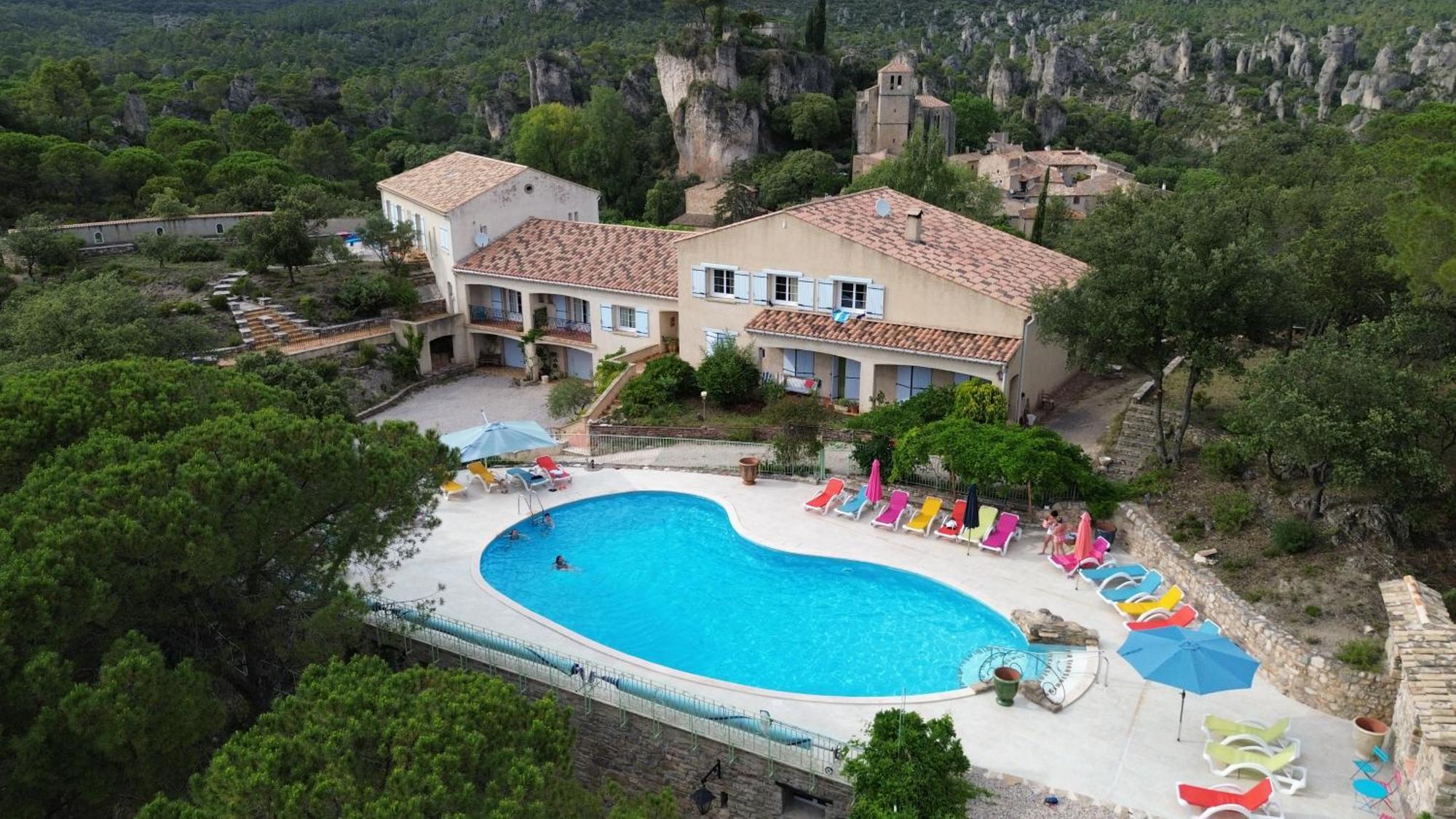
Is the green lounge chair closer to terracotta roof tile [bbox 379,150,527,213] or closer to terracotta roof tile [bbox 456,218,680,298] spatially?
terracotta roof tile [bbox 456,218,680,298]

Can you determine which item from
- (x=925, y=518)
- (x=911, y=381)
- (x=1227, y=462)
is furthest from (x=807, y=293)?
(x=1227, y=462)

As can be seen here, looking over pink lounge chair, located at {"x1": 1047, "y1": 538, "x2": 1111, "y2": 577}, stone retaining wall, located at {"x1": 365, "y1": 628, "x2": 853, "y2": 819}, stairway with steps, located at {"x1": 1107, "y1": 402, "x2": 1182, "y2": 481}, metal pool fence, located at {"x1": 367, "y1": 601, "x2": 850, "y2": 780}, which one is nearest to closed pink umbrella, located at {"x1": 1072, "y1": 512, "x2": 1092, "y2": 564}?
pink lounge chair, located at {"x1": 1047, "y1": 538, "x2": 1111, "y2": 577}

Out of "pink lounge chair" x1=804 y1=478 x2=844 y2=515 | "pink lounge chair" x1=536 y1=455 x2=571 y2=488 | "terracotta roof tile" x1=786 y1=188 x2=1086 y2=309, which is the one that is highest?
"terracotta roof tile" x1=786 y1=188 x2=1086 y2=309

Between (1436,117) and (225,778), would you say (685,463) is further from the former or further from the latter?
(1436,117)

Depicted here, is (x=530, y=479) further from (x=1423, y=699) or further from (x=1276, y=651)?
(x=1423, y=699)

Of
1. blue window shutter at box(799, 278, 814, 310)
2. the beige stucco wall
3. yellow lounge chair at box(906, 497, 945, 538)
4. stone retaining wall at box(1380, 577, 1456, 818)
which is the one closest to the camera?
stone retaining wall at box(1380, 577, 1456, 818)

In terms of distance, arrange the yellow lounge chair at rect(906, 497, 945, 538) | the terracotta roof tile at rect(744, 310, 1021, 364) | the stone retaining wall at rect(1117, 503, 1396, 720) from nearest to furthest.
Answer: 1. the stone retaining wall at rect(1117, 503, 1396, 720)
2. the yellow lounge chair at rect(906, 497, 945, 538)
3. the terracotta roof tile at rect(744, 310, 1021, 364)

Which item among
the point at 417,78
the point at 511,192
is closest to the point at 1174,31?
the point at 417,78

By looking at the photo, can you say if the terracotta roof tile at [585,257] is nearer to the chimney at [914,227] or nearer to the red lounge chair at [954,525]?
the chimney at [914,227]
